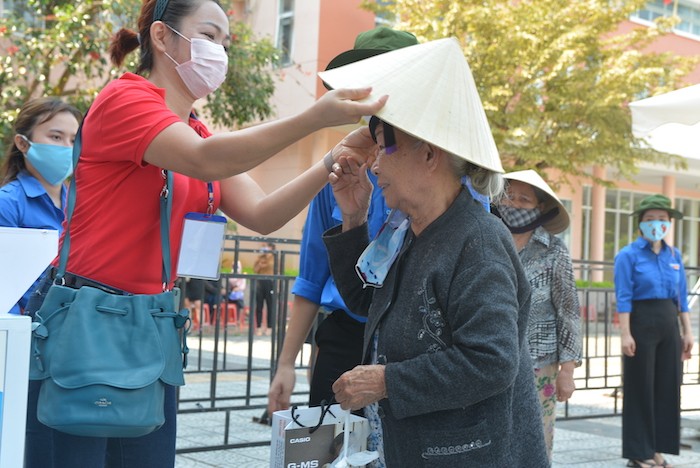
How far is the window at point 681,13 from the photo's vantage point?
Result: 2794 cm

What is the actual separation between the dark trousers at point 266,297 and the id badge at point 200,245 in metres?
4.15

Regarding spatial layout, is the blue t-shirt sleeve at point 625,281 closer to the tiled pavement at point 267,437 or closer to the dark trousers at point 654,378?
the dark trousers at point 654,378

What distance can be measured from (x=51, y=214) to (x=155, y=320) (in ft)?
7.28

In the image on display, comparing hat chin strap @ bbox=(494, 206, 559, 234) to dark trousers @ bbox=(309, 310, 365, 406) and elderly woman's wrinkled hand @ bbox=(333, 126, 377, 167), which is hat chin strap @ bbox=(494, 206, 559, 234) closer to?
dark trousers @ bbox=(309, 310, 365, 406)

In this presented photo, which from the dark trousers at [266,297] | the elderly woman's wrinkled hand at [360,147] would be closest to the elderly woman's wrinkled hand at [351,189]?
the elderly woman's wrinkled hand at [360,147]

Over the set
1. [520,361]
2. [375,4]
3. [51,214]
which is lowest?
[520,361]

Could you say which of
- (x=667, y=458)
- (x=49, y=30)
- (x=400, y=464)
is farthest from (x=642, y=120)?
(x=49, y=30)

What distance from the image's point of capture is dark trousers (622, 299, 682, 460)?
22.4ft

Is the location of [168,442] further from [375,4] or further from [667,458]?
[375,4]

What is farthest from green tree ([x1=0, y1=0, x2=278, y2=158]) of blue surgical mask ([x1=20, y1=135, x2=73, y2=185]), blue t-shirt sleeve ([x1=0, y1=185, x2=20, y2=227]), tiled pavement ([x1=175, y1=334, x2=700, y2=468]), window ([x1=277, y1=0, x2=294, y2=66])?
window ([x1=277, y1=0, x2=294, y2=66])

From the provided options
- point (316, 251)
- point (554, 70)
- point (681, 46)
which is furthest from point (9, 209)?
point (681, 46)

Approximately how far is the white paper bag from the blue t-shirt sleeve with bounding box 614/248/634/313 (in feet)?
16.3

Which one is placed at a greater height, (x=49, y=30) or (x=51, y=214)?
(x=49, y=30)

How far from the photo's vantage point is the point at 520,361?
87.4 inches
